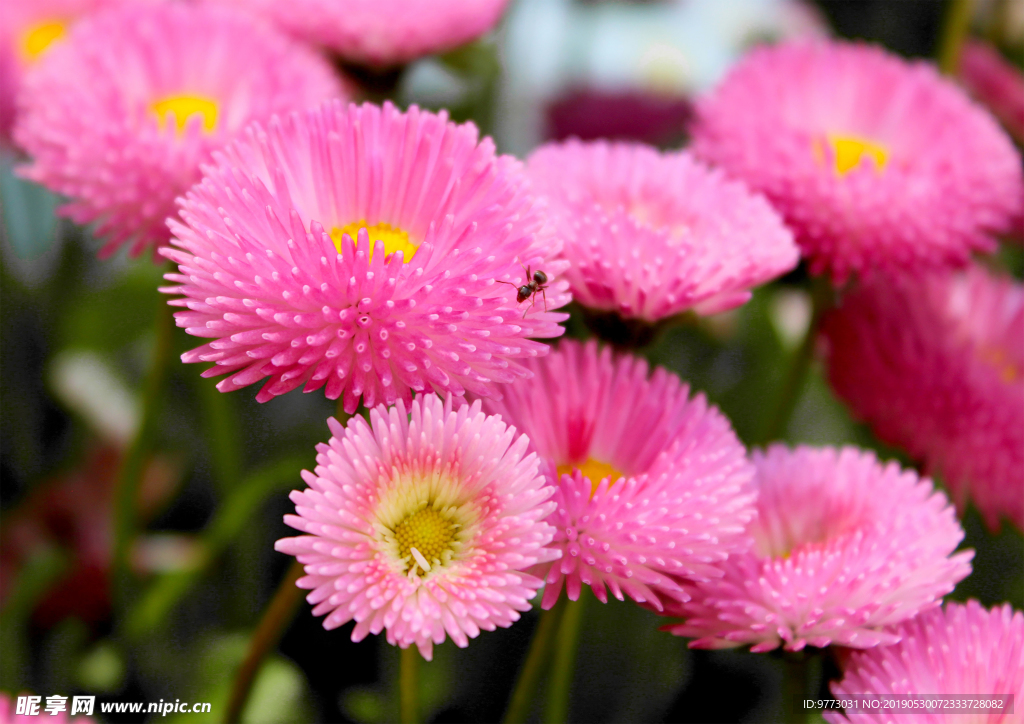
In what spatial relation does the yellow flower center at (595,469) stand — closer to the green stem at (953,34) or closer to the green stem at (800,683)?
the green stem at (800,683)

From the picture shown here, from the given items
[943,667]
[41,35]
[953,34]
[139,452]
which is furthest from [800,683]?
[41,35]

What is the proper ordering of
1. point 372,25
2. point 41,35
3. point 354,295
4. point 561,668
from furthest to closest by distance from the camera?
point 41,35 → point 372,25 → point 561,668 → point 354,295

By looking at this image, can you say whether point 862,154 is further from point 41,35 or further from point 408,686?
point 41,35

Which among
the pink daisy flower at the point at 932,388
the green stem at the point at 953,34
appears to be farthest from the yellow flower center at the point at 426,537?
the green stem at the point at 953,34

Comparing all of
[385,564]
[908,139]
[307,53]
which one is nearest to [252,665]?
[385,564]

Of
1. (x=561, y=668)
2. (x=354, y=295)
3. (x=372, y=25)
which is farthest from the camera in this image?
(x=372, y=25)

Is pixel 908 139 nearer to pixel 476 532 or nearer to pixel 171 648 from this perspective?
pixel 476 532

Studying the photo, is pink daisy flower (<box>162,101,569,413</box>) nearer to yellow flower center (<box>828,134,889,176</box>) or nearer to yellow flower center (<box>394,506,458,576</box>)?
yellow flower center (<box>394,506,458,576</box>)
